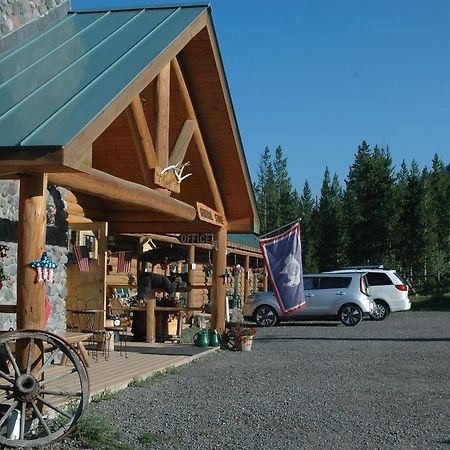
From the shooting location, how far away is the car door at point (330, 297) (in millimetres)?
23766

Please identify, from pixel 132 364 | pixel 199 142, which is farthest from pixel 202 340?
pixel 199 142

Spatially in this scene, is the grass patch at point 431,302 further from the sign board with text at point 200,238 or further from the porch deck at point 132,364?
the porch deck at point 132,364

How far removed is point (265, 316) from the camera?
24.1 metres

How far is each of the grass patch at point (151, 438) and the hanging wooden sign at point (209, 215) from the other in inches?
285

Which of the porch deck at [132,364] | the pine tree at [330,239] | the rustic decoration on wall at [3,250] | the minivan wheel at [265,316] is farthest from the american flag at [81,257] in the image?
the pine tree at [330,239]

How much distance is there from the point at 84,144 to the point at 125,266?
1060cm

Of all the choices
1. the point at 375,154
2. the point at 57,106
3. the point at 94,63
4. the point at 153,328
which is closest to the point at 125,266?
the point at 153,328

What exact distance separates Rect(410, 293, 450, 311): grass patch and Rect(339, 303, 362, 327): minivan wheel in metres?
11.4

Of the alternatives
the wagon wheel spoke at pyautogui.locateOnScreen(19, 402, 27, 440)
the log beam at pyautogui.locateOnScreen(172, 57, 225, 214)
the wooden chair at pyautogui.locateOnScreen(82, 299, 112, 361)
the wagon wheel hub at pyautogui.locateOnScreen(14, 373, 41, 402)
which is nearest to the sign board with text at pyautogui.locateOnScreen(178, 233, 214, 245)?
the log beam at pyautogui.locateOnScreen(172, 57, 225, 214)

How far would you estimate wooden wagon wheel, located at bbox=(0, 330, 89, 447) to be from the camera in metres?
6.70

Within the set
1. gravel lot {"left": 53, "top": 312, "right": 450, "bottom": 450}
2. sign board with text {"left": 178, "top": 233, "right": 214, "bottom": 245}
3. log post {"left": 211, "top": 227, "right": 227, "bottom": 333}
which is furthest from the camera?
sign board with text {"left": 178, "top": 233, "right": 214, "bottom": 245}

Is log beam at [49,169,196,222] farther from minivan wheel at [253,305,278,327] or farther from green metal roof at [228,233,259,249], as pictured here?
green metal roof at [228,233,259,249]

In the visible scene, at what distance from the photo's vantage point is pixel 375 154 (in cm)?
4625

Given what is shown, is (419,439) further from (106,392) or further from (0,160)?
(0,160)
